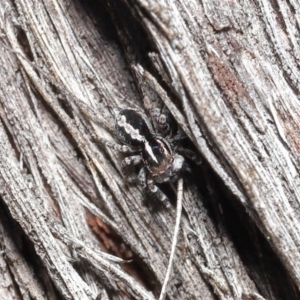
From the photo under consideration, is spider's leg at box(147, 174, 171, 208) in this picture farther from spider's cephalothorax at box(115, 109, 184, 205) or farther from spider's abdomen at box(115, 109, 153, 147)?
spider's abdomen at box(115, 109, 153, 147)

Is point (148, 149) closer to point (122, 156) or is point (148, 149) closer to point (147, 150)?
point (147, 150)

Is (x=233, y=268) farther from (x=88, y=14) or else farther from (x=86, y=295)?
(x=88, y=14)

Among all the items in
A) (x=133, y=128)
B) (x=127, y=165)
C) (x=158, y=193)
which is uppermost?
(x=133, y=128)

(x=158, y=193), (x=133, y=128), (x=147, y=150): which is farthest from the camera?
(x=147, y=150)

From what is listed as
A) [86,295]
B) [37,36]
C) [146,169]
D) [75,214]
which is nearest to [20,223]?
[75,214]

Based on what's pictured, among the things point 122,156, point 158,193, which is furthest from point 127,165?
point 158,193

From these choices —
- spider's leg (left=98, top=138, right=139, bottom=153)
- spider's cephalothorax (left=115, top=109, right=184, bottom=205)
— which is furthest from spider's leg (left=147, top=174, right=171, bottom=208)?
spider's leg (left=98, top=138, right=139, bottom=153)

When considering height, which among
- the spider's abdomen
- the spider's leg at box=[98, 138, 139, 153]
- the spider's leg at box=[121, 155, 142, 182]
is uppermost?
the spider's abdomen

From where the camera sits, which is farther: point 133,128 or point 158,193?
point 133,128
